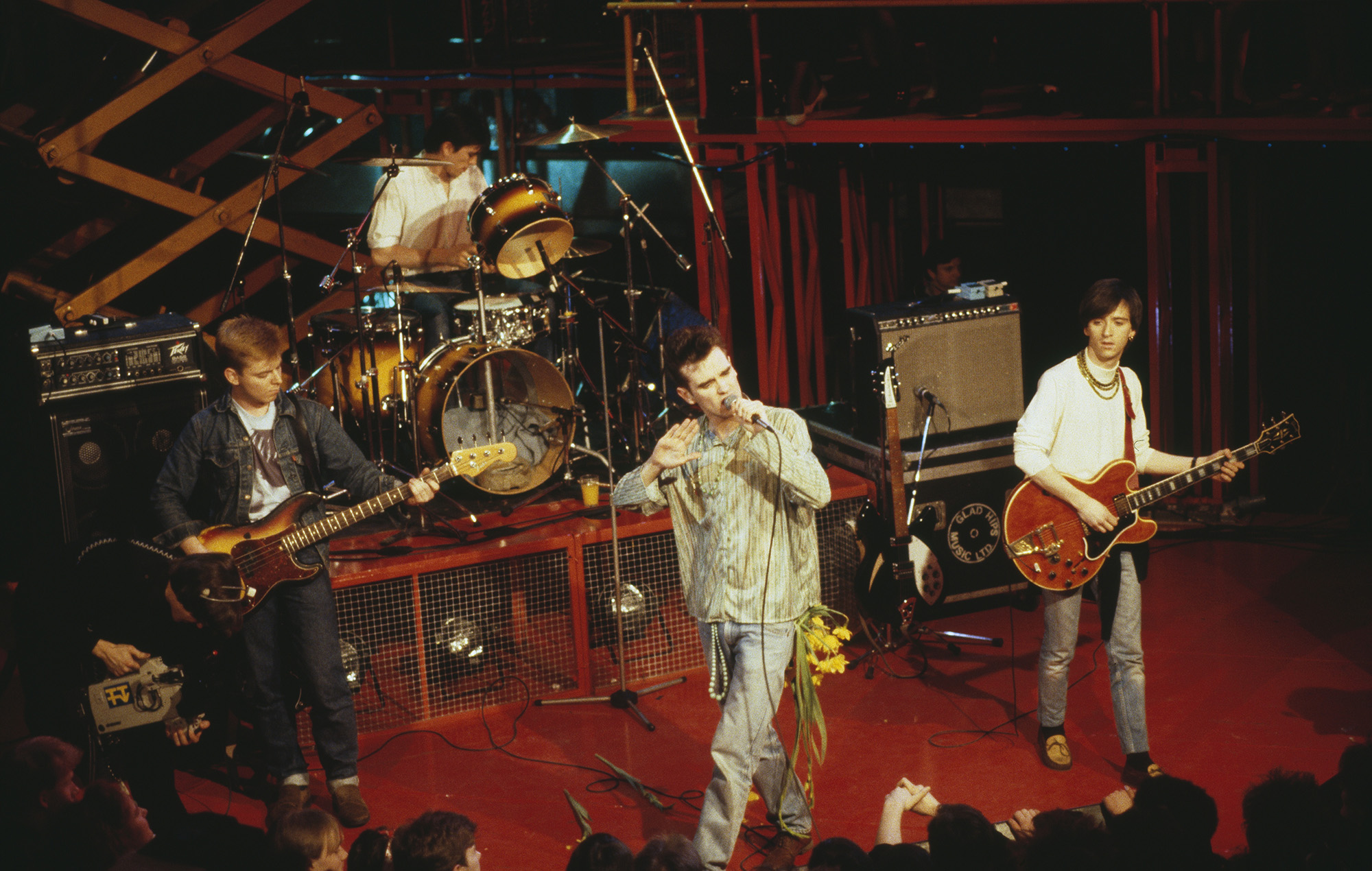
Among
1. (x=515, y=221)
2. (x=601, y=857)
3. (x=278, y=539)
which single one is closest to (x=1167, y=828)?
(x=601, y=857)

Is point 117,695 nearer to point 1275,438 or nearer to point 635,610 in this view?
point 635,610

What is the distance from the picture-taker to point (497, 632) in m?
6.46

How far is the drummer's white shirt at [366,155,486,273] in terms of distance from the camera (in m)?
7.71

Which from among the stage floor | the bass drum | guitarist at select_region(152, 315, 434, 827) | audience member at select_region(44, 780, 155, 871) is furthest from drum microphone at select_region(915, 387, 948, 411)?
audience member at select_region(44, 780, 155, 871)

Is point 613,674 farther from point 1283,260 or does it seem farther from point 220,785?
point 1283,260

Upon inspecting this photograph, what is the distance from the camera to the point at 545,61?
35.1 ft

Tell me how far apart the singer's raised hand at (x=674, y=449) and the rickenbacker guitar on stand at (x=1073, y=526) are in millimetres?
1638

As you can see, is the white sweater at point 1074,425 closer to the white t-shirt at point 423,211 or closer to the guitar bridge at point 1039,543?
the guitar bridge at point 1039,543

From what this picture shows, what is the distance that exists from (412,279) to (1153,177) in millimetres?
4860

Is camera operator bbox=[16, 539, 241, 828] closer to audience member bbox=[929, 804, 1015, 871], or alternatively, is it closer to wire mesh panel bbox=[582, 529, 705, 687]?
wire mesh panel bbox=[582, 529, 705, 687]

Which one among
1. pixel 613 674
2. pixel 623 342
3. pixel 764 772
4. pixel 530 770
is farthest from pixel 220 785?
pixel 623 342

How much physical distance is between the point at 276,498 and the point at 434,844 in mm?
2269

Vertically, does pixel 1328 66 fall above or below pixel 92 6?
below

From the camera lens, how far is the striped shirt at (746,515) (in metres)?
4.25
